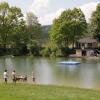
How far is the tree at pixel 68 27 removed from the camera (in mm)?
105438

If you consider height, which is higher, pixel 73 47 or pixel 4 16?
pixel 4 16

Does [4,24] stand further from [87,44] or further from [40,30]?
[87,44]

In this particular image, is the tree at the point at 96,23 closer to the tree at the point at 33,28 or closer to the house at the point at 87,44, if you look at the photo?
the house at the point at 87,44

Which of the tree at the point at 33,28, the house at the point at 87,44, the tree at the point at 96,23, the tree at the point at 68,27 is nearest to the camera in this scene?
the tree at the point at 68,27

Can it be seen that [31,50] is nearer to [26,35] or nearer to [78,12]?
[26,35]

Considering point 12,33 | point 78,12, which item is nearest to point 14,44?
point 12,33

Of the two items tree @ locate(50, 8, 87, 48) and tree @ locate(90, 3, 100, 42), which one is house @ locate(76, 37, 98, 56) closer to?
tree @ locate(90, 3, 100, 42)

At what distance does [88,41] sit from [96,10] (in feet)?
33.8

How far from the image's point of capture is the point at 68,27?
105688mm

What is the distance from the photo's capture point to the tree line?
106 meters

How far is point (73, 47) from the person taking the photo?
110000 mm

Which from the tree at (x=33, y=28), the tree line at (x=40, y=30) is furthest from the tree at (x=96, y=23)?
the tree at (x=33, y=28)

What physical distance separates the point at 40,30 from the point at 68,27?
16.2 metres

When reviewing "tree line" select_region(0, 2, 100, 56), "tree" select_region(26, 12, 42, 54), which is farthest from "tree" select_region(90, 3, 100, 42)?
"tree" select_region(26, 12, 42, 54)
